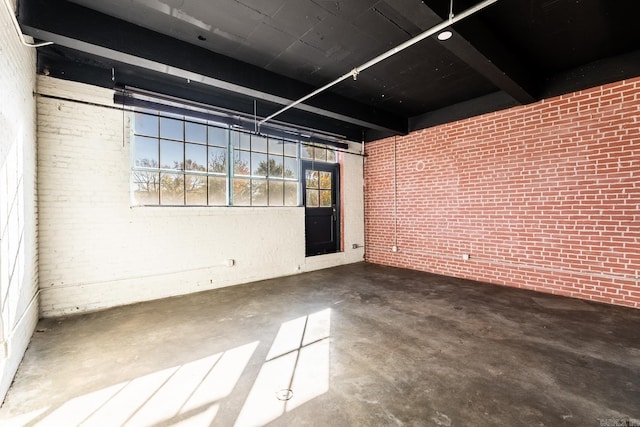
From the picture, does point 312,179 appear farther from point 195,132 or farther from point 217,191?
point 195,132

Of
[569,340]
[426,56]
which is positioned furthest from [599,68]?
[569,340]

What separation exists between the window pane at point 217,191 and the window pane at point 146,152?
85 centimetres

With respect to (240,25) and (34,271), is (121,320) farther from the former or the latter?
(240,25)

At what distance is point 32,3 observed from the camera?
2320 millimetres

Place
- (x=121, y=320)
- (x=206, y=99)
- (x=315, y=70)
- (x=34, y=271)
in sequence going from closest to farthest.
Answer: (x=34, y=271)
(x=121, y=320)
(x=315, y=70)
(x=206, y=99)

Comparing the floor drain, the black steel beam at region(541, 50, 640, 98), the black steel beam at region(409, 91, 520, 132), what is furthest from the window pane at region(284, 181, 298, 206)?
the black steel beam at region(541, 50, 640, 98)

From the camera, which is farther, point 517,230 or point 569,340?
point 517,230

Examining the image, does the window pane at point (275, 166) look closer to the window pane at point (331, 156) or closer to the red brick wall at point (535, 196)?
the window pane at point (331, 156)

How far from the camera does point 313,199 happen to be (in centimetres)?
598

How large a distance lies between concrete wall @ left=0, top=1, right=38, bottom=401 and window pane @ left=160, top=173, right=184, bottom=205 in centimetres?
134

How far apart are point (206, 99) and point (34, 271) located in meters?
3.02

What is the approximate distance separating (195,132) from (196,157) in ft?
1.30

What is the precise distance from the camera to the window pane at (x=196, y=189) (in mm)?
4328

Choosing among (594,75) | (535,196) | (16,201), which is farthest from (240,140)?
(594,75)
